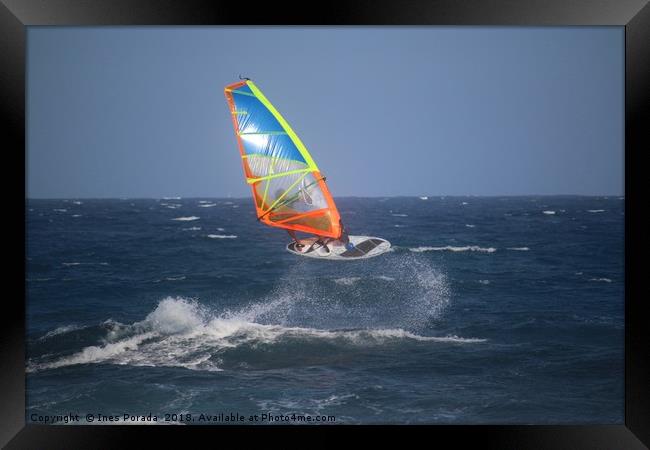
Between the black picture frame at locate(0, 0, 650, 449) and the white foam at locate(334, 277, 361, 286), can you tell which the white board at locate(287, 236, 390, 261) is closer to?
the white foam at locate(334, 277, 361, 286)

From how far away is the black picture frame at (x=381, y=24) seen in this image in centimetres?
616

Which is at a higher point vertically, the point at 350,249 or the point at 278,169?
the point at 278,169

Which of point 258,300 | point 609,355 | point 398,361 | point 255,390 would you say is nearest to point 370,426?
point 398,361

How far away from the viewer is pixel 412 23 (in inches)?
243

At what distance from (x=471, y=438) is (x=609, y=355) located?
7.61ft

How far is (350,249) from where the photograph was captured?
738 cm

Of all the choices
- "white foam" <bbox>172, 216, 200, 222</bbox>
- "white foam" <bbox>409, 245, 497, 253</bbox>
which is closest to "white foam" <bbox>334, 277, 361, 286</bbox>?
"white foam" <bbox>409, 245, 497, 253</bbox>

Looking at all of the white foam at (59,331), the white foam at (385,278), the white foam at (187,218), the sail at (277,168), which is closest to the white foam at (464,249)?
the white foam at (385,278)

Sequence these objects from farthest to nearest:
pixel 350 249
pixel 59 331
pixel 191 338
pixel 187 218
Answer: pixel 187 218 → pixel 191 338 → pixel 350 249 → pixel 59 331

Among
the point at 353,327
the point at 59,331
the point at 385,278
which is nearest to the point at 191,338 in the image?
the point at 59,331

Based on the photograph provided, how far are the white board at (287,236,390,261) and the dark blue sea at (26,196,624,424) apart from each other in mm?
154

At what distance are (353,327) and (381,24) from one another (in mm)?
3894

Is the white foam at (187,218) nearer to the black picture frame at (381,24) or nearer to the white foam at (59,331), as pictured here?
the white foam at (59,331)

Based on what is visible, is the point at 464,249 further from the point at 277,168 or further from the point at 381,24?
the point at 381,24
